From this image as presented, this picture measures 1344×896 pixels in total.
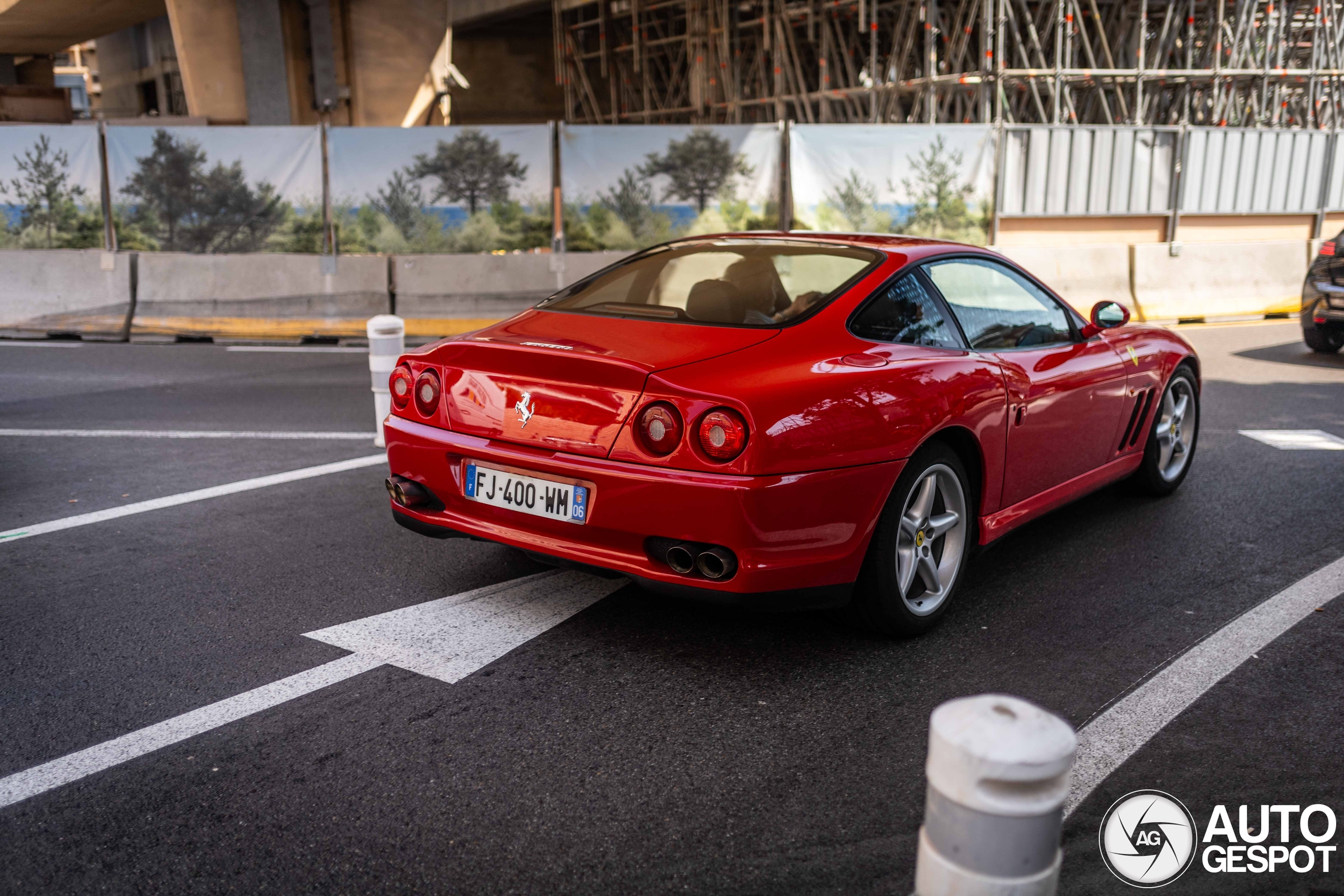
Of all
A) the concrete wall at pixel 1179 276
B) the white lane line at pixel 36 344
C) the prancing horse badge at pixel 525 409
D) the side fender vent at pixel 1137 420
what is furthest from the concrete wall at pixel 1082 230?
the prancing horse badge at pixel 525 409

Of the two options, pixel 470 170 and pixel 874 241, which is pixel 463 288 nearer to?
pixel 470 170

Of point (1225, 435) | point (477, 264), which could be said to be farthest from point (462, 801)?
point (477, 264)

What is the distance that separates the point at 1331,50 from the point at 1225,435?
18.6m

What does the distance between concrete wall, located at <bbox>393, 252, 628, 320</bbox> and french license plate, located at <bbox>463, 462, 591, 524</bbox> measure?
835 centimetres

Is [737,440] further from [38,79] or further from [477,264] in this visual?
[38,79]

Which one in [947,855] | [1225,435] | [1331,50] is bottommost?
[1225,435]

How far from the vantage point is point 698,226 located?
12812mm

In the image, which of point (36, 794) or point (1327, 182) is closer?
point (36, 794)

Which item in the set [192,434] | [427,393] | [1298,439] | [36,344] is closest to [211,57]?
[36,344]

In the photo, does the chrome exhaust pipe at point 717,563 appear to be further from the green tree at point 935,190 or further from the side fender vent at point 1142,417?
the green tree at point 935,190

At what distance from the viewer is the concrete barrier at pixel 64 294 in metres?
A: 11.8

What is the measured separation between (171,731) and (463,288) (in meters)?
9.29

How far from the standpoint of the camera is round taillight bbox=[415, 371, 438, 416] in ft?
12.9

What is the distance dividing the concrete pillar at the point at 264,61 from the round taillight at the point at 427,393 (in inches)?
708
